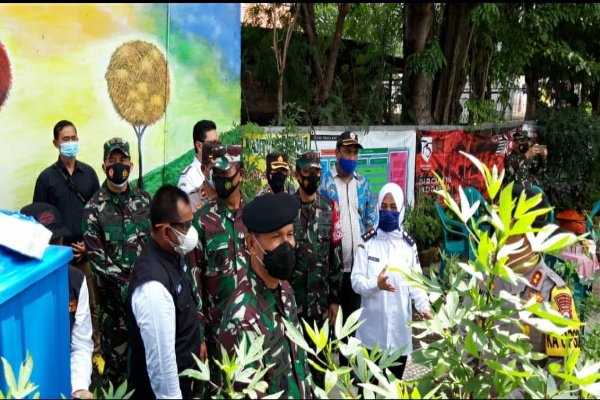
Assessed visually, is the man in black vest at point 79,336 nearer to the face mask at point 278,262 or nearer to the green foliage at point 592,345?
the face mask at point 278,262

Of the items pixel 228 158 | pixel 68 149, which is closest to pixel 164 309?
pixel 228 158

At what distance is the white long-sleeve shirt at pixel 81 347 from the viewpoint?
7.41 ft

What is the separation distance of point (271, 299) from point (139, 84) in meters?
3.45

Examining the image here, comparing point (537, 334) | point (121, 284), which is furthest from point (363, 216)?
point (537, 334)

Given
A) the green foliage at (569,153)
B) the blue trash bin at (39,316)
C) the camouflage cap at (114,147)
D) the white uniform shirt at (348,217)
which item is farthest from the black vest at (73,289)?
the green foliage at (569,153)

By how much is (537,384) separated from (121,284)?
2624 mm

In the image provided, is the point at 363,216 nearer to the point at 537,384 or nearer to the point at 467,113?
the point at 537,384

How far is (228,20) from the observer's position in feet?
18.6

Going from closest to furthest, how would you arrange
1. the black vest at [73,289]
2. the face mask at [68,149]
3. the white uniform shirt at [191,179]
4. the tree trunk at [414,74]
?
1. the black vest at [73,289]
2. the face mask at [68,149]
3. the white uniform shirt at [191,179]
4. the tree trunk at [414,74]

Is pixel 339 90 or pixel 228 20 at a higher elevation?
pixel 228 20

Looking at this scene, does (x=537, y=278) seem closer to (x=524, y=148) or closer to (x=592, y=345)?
(x=592, y=345)

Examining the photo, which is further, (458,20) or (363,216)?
(458,20)

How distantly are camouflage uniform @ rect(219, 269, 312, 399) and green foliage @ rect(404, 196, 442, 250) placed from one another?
4.97 meters

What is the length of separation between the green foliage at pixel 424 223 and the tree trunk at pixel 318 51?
1835mm
